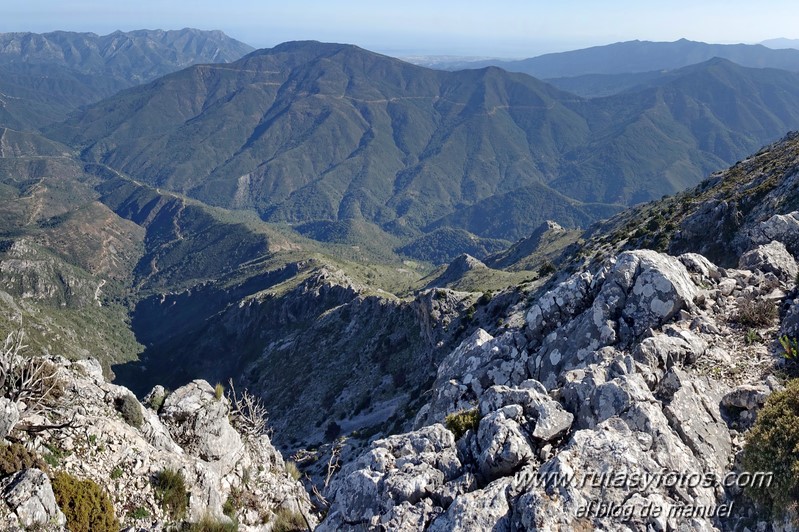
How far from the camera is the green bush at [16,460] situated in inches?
662

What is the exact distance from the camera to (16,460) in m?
17.1

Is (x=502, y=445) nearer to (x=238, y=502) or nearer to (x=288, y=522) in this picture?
(x=288, y=522)

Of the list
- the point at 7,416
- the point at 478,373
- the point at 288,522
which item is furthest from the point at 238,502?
the point at 478,373

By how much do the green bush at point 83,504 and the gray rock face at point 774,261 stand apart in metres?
34.9

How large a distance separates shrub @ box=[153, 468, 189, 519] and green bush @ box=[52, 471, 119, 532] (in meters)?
2.00

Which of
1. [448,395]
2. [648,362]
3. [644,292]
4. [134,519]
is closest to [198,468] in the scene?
[134,519]

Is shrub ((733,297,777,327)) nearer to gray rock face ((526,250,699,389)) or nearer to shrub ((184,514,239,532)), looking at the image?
gray rock face ((526,250,699,389))

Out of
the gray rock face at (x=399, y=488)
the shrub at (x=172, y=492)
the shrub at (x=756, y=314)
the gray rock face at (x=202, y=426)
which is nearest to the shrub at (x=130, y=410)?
the gray rock face at (x=202, y=426)

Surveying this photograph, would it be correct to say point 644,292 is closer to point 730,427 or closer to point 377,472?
point 730,427

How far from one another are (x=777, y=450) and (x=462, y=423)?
10.3 meters

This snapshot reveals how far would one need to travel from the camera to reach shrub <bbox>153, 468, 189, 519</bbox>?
20.5 metres

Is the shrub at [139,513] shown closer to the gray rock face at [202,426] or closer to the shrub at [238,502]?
the shrub at [238,502]

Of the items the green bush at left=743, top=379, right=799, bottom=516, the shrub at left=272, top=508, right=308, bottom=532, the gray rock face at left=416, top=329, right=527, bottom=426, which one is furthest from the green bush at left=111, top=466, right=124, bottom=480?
the green bush at left=743, top=379, right=799, bottom=516

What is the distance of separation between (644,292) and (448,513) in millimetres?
18171
